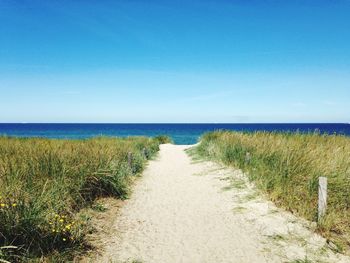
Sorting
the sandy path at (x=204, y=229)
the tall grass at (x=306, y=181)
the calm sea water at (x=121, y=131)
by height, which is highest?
the tall grass at (x=306, y=181)

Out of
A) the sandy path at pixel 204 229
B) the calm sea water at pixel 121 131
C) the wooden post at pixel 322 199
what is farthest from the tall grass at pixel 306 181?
the calm sea water at pixel 121 131

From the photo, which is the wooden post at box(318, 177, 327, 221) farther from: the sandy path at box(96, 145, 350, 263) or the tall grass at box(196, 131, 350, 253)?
the sandy path at box(96, 145, 350, 263)

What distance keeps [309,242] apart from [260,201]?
2.62m

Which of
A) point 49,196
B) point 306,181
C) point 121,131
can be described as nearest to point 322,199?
point 306,181

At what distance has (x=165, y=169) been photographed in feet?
52.1

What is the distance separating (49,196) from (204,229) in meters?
3.31

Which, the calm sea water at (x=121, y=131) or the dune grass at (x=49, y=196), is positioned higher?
the dune grass at (x=49, y=196)

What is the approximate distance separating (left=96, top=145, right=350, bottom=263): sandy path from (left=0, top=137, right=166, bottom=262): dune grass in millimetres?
718

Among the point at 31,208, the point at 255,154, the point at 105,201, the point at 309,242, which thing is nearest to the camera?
the point at 31,208

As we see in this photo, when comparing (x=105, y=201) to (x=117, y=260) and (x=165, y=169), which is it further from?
(x=165, y=169)

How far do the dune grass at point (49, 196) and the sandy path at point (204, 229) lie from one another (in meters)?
0.72

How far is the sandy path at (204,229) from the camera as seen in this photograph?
19.0ft

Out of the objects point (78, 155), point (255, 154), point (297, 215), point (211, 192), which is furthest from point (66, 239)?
point (255, 154)

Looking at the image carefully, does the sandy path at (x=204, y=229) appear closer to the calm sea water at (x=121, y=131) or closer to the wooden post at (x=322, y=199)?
the wooden post at (x=322, y=199)
